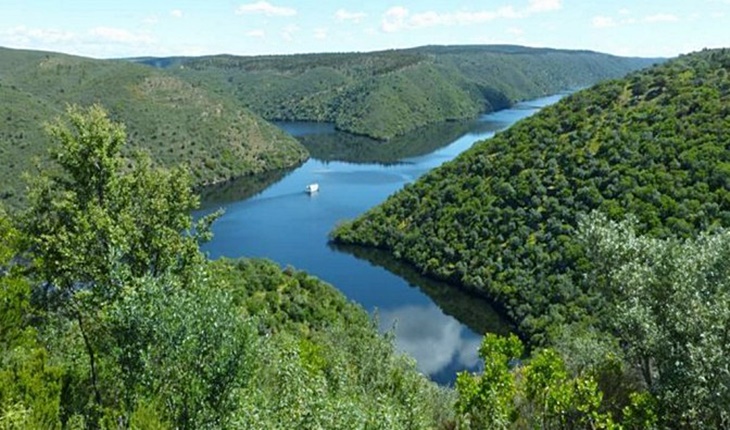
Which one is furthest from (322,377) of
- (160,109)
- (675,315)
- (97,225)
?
(160,109)

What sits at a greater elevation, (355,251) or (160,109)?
(160,109)

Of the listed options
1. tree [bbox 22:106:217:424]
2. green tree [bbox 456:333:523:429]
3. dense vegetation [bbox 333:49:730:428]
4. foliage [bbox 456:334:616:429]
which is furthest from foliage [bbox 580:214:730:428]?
tree [bbox 22:106:217:424]

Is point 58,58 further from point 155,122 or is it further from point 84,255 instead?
point 84,255

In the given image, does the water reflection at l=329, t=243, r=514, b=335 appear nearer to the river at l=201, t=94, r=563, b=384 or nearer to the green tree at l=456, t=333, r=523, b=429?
the river at l=201, t=94, r=563, b=384

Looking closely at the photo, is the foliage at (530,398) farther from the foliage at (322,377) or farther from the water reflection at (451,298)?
the water reflection at (451,298)

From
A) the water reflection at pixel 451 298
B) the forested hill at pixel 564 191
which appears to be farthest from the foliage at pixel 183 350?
the water reflection at pixel 451 298

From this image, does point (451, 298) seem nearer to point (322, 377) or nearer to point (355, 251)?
point (355, 251)
